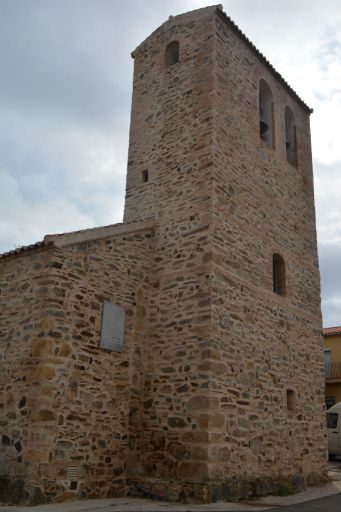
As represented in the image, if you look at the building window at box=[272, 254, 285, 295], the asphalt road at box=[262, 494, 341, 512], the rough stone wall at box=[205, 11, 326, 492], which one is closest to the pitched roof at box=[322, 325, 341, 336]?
the rough stone wall at box=[205, 11, 326, 492]

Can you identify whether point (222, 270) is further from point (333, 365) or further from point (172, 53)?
point (333, 365)

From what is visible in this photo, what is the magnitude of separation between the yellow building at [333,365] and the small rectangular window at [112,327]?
17.4 m

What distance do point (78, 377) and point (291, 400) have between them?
16.9 feet

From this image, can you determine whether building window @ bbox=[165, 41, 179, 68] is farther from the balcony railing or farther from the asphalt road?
the balcony railing

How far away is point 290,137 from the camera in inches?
563

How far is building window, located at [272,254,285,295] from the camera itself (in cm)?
1192

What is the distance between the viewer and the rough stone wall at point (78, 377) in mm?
7707

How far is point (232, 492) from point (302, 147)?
9471 millimetres

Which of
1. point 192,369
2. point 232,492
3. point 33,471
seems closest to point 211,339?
point 192,369

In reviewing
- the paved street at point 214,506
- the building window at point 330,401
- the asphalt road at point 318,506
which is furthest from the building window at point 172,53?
the building window at point 330,401

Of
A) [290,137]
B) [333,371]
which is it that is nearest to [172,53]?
[290,137]

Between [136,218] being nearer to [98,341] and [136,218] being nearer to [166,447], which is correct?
[98,341]

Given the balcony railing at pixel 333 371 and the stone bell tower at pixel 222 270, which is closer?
the stone bell tower at pixel 222 270

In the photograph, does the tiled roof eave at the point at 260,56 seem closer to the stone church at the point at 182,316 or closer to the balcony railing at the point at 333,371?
the stone church at the point at 182,316
